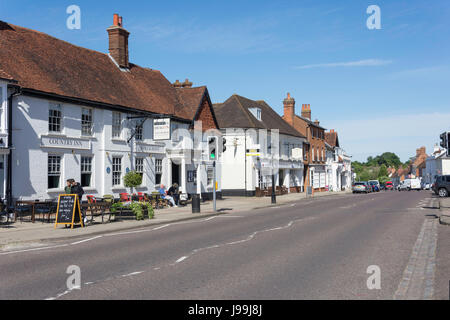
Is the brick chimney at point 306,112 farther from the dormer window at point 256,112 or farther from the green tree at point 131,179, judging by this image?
the green tree at point 131,179

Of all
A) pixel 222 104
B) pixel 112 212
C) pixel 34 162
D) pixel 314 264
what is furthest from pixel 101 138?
pixel 222 104

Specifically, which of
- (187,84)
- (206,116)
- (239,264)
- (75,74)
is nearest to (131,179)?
(75,74)

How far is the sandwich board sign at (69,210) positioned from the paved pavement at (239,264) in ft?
6.72

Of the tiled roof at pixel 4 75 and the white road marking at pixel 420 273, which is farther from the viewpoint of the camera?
the tiled roof at pixel 4 75

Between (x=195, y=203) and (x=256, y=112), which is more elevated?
(x=256, y=112)

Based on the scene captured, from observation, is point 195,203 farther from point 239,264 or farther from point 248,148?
point 248,148

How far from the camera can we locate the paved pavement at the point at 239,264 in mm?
6844

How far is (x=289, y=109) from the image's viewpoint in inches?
2234

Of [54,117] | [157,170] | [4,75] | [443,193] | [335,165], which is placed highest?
[4,75]

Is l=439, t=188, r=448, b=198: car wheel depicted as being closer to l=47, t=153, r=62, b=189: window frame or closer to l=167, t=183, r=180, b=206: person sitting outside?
l=167, t=183, r=180, b=206: person sitting outside

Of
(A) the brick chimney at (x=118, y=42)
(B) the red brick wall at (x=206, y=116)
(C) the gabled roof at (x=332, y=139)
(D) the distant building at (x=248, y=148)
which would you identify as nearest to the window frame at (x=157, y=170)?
(B) the red brick wall at (x=206, y=116)

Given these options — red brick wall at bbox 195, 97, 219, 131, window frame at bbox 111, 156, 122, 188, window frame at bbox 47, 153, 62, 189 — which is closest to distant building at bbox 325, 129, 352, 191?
red brick wall at bbox 195, 97, 219, 131

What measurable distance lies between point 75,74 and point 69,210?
10441mm

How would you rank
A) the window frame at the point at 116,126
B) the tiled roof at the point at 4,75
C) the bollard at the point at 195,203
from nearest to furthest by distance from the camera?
1. the tiled roof at the point at 4,75
2. the bollard at the point at 195,203
3. the window frame at the point at 116,126
